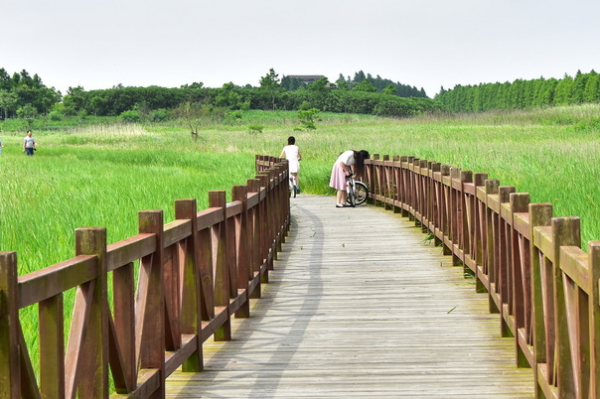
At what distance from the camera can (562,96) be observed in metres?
104

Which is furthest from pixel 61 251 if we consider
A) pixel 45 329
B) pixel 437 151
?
pixel 437 151

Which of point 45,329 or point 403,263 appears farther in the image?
point 403,263

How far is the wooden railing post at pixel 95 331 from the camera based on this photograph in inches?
143

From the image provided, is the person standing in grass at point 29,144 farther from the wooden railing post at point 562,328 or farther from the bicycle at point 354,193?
the wooden railing post at point 562,328

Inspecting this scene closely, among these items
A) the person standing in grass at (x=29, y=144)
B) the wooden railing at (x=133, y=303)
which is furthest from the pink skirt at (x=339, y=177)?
the person standing in grass at (x=29, y=144)

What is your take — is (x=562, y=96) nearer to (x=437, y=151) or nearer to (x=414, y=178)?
(x=437, y=151)

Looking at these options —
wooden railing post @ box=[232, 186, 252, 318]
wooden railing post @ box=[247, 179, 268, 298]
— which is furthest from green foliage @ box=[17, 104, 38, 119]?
wooden railing post @ box=[232, 186, 252, 318]

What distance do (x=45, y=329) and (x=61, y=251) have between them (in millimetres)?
5460

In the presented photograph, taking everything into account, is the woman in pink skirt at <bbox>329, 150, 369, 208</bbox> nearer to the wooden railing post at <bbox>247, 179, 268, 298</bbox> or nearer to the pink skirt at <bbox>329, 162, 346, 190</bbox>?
the pink skirt at <bbox>329, 162, 346, 190</bbox>

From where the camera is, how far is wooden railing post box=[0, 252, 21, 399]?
2793mm

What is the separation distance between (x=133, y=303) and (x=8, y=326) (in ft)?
4.53

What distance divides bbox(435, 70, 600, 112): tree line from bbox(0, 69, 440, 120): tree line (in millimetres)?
7100

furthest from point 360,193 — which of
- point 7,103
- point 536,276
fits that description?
point 7,103

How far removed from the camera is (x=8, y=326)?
9.23 feet
